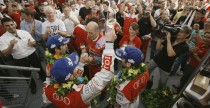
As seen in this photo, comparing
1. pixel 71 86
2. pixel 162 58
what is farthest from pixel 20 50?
pixel 162 58

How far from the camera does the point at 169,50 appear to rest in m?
3.18

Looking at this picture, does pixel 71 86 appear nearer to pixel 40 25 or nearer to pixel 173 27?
pixel 173 27

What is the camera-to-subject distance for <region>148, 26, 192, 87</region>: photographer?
10.4ft

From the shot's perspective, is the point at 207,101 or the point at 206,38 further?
the point at 206,38

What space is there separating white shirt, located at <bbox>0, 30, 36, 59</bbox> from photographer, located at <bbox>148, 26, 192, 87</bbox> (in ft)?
8.93

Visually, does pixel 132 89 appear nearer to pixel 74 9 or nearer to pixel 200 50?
pixel 200 50

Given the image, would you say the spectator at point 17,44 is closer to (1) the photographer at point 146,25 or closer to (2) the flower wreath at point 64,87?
(2) the flower wreath at point 64,87

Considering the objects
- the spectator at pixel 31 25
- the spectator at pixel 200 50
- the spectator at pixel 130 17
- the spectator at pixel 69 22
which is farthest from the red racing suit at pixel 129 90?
the spectator at pixel 31 25

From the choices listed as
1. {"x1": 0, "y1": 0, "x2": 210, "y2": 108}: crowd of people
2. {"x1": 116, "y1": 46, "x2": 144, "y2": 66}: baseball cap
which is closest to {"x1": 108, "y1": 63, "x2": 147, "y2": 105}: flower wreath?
{"x1": 0, "y1": 0, "x2": 210, "y2": 108}: crowd of people

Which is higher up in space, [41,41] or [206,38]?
[206,38]

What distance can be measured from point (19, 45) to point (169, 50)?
306cm

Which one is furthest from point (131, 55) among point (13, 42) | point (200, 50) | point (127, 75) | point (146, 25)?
point (146, 25)

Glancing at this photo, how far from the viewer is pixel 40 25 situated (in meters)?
4.66

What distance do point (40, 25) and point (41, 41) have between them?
1.46ft
